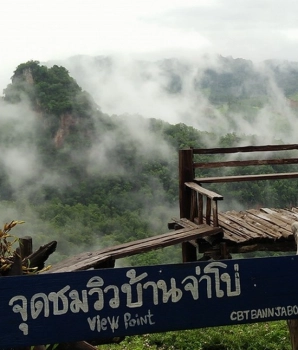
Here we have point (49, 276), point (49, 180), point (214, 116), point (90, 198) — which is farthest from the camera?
point (214, 116)

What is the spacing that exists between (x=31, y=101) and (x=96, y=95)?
41.2 m

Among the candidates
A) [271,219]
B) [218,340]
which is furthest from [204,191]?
[218,340]

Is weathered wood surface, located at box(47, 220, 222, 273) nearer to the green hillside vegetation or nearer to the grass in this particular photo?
the grass

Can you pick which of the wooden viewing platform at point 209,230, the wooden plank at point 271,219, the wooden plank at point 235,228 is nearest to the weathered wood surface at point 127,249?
the wooden viewing platform at point 209,230

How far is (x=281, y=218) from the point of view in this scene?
661cm

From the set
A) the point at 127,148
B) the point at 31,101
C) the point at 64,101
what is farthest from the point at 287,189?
the point at 31,101

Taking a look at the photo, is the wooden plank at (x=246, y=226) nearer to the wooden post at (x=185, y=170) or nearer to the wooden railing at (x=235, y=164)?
the wooden railing at (x=235, y=164)

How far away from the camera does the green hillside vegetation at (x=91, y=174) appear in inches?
1025

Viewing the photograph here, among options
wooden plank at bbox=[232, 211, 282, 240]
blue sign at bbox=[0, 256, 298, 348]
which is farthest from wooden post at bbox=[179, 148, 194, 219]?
blue sign at bbox=[0, 256, 298, 348]

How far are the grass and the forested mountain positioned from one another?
14204 millimetres

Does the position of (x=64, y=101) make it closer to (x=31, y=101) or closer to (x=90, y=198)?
(x=31, y=101)

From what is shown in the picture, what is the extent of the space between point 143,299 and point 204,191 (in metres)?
3.97

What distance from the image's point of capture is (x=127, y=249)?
546 cm

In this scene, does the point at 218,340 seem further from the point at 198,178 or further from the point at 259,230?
the point at 198,178
